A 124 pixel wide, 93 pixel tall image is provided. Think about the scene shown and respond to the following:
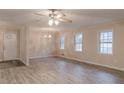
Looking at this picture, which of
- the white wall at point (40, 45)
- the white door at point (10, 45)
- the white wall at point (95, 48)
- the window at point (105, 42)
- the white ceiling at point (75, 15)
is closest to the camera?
the white ceiling at point (75, 15)

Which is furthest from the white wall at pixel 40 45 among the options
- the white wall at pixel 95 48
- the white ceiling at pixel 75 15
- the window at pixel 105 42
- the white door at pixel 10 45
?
the window at pixel 105 42

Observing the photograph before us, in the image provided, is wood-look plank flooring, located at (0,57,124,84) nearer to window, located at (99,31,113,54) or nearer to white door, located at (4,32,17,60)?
window, located at (99,31,113,54)

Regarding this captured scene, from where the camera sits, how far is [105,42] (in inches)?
252

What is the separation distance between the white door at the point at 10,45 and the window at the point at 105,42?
18.8 feet

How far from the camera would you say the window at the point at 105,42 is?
243 inches

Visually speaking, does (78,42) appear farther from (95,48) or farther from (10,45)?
(10,45)

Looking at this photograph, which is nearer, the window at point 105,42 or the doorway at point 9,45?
the window at point 105,42

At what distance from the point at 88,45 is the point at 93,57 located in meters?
0.81

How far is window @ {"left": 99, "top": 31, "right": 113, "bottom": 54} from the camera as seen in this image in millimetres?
6164

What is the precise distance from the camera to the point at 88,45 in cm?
744

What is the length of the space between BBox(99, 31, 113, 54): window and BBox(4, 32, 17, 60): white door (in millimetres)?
5726

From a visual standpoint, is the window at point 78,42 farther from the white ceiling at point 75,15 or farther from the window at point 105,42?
the white ceiling at point 75,15
